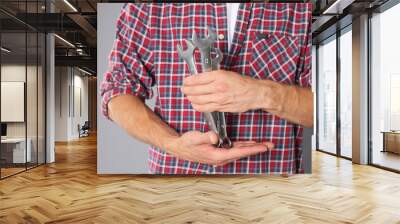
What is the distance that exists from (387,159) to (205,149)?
19.0 ft

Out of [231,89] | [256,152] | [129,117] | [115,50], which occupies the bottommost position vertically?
[256,152]

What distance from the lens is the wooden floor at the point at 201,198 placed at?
388 cm

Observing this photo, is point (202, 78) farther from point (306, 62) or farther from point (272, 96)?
point (306, 62)

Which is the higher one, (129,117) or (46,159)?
(129,117)

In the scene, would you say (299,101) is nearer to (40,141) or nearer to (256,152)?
(256,152)

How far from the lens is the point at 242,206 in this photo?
4305mm

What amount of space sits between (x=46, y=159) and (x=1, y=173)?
5.86ft

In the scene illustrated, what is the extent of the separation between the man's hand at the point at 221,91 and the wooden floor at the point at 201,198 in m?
1.60

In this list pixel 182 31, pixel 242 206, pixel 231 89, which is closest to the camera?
pixel 231 89

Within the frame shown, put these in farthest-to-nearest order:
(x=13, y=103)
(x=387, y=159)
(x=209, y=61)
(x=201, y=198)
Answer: (x=387, y=159)
(x=13, y=103)
(x=201, y=198)
(x=209, y=61)

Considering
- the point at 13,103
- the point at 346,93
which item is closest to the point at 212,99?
the point at 13,103

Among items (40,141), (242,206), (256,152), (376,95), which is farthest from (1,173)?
(376,95)

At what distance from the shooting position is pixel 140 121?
2.62 m

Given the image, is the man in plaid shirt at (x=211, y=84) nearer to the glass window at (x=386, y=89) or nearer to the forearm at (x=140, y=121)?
the forearm at (x=140, y=121)
